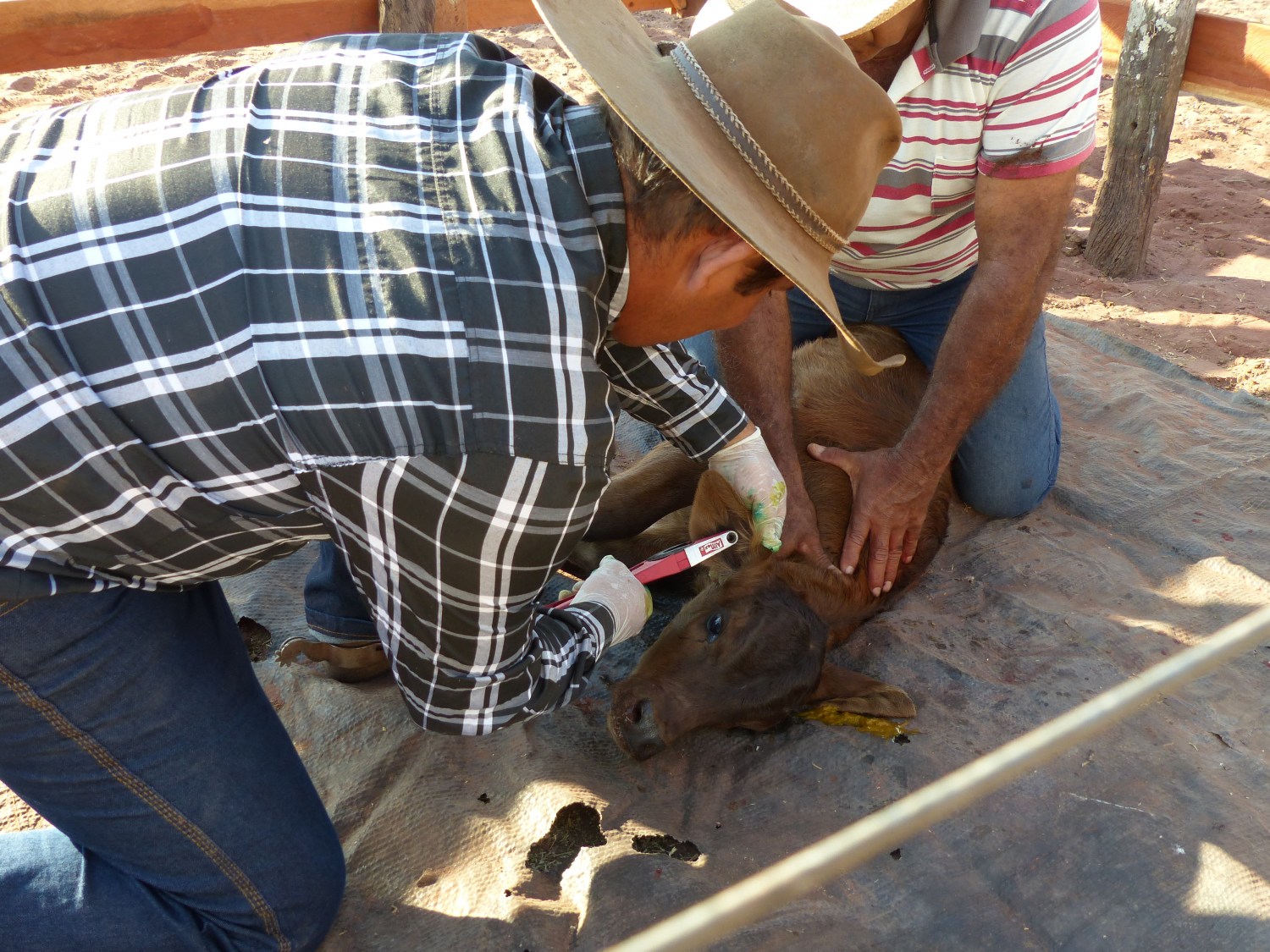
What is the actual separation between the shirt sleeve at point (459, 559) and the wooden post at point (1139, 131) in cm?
562

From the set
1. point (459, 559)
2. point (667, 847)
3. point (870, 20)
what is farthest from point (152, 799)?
point (870, 20)

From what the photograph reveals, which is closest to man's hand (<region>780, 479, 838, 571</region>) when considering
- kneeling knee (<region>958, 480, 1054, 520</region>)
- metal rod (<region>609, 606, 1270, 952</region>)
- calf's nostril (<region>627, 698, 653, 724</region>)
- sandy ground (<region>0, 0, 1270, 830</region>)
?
calf's nostril (<region>627, 698, 653, 724</region>)

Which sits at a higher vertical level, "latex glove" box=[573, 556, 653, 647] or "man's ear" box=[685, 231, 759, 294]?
"man's ear" box=[685, 231, 759, 294]

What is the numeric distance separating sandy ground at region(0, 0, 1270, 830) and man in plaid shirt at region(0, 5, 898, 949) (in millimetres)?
4791

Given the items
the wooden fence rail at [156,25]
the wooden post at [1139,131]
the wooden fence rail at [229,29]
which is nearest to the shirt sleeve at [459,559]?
the wooden fence rail at [156,25]

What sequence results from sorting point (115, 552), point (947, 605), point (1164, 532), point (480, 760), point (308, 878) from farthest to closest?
point (1164, 532)
point (947, 605)
point (480, 760)
point (308, 878)
point (115, 552)

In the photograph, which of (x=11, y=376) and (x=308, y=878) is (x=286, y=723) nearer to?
(x=308, y=878)

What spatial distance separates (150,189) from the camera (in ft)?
6.30

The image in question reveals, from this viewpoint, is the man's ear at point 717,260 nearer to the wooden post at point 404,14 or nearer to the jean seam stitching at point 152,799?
the jean seam stitching at point 152,799

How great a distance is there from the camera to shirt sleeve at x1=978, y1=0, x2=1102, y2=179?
3318 millimetres

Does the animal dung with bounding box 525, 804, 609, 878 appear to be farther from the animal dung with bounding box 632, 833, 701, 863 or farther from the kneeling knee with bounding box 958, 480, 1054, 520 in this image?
the kneeling knee with bounding box 958, 480, 1054, 520

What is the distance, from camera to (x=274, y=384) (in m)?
1.91

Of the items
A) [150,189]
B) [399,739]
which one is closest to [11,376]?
[150,189]

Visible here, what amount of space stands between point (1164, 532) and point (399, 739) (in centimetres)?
325
